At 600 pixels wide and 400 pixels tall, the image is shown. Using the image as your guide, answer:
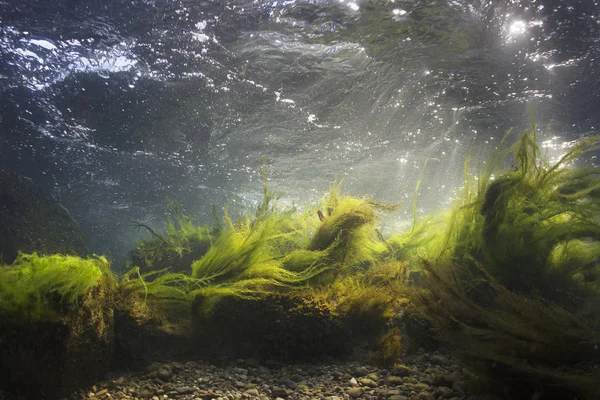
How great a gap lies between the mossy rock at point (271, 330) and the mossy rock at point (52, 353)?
4.09 ft

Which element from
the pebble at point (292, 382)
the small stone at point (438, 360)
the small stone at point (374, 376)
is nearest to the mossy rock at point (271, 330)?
the pebble at point (292, 382)

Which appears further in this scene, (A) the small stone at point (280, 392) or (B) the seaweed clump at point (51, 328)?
(A) the small stone at point (280, 392)

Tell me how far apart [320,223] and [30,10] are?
380 inches

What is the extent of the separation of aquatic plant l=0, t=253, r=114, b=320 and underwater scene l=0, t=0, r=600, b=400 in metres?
0.02

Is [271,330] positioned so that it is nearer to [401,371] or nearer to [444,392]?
[401,371]

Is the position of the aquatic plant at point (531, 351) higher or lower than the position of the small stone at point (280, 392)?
higher

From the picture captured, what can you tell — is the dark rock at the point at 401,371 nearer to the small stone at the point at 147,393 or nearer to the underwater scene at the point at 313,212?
the underwater scene at the point at 313,212

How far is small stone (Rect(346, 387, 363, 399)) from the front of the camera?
9.32 ft

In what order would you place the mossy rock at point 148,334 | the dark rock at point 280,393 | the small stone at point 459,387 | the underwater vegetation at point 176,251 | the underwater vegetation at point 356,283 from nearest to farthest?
the small stone at point 459,387, the dark rock at point 280,393, the underwater vegetation at point 356,283, the mossy rock at point 148,334, the underwater vegetation at point 176,251

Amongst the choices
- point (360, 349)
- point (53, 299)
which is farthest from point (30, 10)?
point (360, 349)

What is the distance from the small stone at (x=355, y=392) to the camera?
9.32 ft

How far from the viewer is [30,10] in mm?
7863

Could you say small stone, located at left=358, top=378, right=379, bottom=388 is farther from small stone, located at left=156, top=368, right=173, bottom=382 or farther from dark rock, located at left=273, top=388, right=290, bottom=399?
small stone, located at left=156, top=368, right=173, bottom=382

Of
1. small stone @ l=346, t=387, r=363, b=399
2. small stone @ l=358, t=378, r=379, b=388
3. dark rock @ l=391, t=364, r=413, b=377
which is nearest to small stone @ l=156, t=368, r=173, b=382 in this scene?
small stone @ l=346, t=387, r=363, b=399
